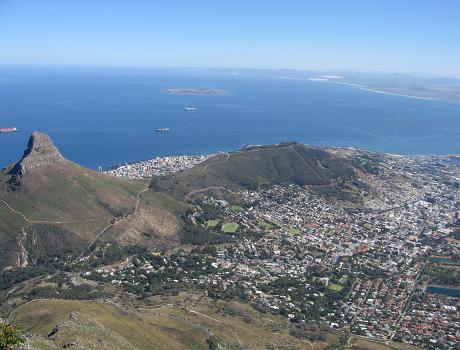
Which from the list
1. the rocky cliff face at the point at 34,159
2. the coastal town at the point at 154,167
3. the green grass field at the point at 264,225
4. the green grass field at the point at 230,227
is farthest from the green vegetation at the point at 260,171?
the rocky cliff face at the point at 34,159

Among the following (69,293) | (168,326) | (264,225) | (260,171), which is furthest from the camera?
(260,171)

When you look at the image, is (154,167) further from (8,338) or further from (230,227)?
(8,338)

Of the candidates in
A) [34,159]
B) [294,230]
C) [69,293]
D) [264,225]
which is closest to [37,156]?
[34,159]

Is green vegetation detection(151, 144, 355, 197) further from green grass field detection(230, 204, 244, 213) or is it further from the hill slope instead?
the hill slope

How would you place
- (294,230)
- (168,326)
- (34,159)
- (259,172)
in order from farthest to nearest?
(259,172)
(294,230)
(34,159)
(168,326)

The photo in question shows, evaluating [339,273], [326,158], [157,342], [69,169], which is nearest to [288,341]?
[157,342]

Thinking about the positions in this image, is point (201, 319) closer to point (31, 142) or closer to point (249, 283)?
point (249, 283)

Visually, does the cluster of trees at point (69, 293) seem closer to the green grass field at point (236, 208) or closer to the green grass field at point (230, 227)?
the green grass field at point (230, 227)
